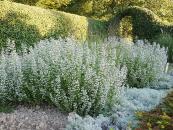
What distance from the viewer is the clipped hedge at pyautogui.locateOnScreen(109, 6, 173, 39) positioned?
19.5 m

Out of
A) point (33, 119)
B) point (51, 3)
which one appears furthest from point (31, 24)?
point (51, 3)

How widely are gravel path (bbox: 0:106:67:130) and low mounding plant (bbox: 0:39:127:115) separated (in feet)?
0.86

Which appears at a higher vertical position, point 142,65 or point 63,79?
point 63,79

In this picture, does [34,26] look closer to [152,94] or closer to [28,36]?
[28,36]

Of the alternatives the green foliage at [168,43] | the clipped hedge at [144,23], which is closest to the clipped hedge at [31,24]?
the green foliage at [168,43]

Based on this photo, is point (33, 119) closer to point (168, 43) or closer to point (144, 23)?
point (168, 43)

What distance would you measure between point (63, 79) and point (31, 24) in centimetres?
737

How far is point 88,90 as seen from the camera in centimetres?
681

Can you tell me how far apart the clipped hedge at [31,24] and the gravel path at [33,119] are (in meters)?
5.47

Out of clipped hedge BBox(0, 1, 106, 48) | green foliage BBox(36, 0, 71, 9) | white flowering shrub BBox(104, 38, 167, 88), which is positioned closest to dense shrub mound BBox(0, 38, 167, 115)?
white flowering shrub BBox(104, 38, 167, 88)

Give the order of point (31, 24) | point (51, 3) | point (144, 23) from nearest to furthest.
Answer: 1. point (31, 24)
2. point (144, 23)
3. point (51, 3)

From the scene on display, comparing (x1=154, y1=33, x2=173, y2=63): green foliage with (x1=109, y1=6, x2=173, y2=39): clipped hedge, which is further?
(x1=109, y1=6, x2=173, y2=39): clipped hedge

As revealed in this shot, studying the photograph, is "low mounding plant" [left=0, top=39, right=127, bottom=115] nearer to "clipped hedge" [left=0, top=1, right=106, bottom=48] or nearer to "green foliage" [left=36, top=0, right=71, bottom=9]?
"clipped hedge" [left=0, top=1, right=106, bottom=48]

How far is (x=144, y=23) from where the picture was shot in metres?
20.3
